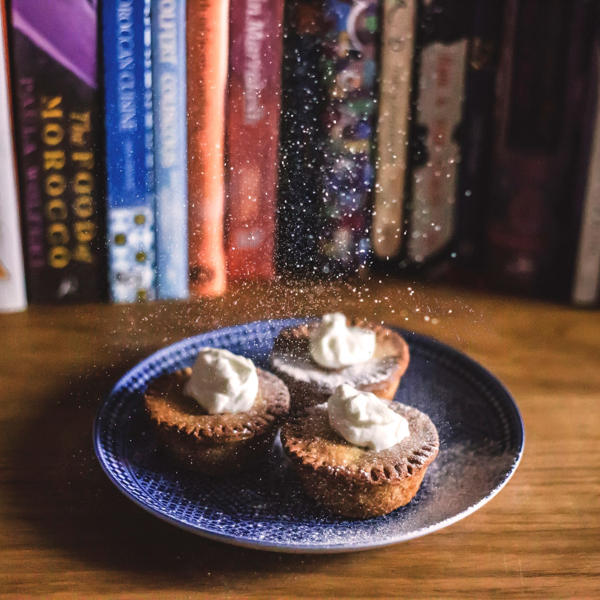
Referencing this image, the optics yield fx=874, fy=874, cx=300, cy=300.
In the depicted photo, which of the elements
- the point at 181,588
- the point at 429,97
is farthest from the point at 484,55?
the point at 181,588

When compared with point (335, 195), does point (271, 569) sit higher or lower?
lower

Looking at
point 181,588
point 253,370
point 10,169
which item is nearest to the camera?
point 181,588

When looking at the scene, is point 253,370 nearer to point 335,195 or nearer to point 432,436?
point 432,436

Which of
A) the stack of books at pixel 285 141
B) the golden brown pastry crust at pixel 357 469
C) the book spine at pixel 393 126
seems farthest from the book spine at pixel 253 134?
the golden brown pastry crust at pixel 357 469

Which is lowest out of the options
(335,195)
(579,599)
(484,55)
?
(579,599)

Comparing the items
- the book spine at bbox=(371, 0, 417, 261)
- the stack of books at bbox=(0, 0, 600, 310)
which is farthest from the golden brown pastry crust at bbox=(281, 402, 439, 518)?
the book spine at bbox=(371, 0, 417, 261)

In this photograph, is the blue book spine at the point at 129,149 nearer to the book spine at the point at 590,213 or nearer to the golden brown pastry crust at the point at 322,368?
the golden brown pastry crust at the point at 322,368

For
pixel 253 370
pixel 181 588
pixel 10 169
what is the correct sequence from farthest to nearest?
pixel 10 169 → pixel 253 370 → pixel 181 588
